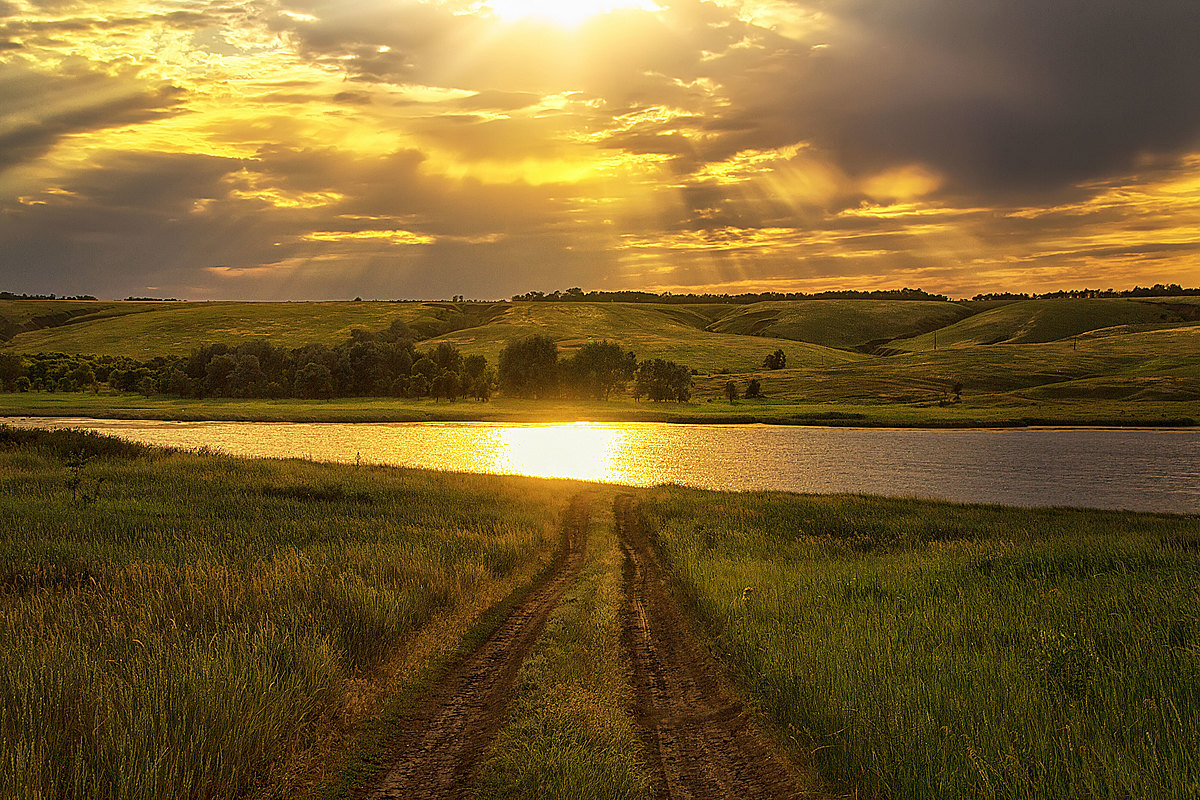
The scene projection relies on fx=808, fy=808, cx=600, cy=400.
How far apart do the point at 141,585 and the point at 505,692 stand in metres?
7.18

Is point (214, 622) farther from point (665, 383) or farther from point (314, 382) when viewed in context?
point (314, 382)

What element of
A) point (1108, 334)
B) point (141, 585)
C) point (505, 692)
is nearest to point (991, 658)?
point (505, 692)

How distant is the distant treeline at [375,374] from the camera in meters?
124

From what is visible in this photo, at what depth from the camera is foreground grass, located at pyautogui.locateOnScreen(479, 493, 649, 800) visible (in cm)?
788

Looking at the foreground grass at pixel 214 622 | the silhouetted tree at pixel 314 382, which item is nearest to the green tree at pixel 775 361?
the silhouetted tree at pixel 314 382

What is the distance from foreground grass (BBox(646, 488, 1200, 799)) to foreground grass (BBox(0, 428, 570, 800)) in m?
5.11

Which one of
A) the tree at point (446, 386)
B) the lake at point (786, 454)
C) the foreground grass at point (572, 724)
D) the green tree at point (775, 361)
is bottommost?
the lake at point (786, 454)

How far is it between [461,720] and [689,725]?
2.75 metres

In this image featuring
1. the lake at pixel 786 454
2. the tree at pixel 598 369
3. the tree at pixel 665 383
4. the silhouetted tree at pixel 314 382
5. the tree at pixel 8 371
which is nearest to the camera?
the lake at pixel 786 454

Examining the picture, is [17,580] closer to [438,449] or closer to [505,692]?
[505,692]

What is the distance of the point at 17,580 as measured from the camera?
14.8 meters

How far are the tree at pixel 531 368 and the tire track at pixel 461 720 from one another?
109834mm

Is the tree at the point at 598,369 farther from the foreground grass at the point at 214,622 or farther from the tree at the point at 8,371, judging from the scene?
the foreground grass at the point at 214,622

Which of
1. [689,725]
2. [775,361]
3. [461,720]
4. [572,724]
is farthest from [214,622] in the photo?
[775,361]
